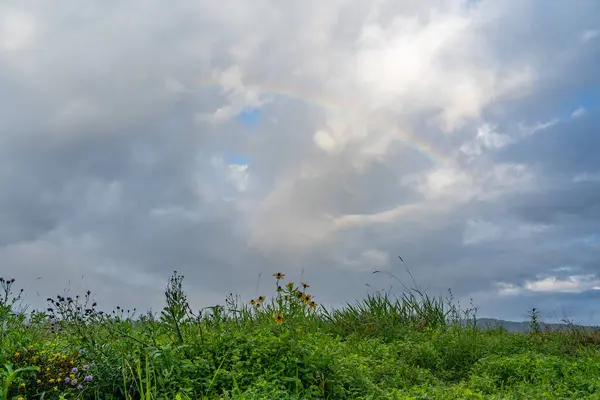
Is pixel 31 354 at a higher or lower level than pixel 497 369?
higher

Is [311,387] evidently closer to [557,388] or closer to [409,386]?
[409,386]

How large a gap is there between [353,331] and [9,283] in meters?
5.93

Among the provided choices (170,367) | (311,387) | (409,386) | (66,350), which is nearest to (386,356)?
(409,386)

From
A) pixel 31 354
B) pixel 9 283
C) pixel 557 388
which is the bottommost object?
pixel 557 388

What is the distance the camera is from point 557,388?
6.85 metres

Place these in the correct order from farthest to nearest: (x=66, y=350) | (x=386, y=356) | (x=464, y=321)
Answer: (x=464, y=321), (x=386, y=356), (x=66, y=350)

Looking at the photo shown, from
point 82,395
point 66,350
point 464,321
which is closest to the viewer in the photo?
point 82,395

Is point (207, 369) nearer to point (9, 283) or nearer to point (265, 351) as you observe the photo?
point (265, 351)

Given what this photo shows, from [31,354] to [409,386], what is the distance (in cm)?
411

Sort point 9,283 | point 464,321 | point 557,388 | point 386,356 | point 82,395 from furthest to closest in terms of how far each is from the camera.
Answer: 1. point 464,321
2. point 386,356
3. point 9,283
4. point 557,388
5. point 82,395

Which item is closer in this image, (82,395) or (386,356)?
(82,395)

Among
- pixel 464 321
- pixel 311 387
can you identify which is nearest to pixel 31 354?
pixel 311 387

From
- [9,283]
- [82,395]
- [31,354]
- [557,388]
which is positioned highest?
[9,283]

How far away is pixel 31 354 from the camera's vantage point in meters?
5.71
